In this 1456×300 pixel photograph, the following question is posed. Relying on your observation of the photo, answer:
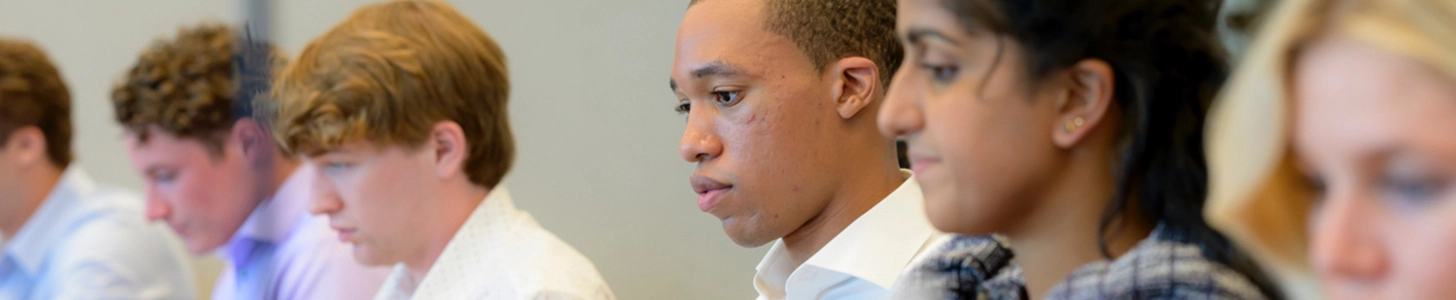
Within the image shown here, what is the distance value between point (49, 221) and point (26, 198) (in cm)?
5

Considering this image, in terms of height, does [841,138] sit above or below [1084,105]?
below

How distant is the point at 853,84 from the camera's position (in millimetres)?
1072

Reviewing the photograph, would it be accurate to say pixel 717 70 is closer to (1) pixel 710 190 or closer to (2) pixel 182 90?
(1) pixel 710 190

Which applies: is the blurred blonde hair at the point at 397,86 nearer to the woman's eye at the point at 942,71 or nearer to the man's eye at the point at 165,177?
the man's eye at the point at 165,177

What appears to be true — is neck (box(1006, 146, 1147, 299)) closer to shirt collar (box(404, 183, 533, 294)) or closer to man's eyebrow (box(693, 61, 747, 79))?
man's eyebrow (box(693, 61, 747, 79))

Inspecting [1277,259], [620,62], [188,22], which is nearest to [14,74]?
[188,22]

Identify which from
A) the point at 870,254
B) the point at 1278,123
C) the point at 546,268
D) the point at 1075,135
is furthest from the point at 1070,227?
the point at 546,268

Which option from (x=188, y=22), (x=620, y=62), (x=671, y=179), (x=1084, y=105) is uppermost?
(x=1084, y=105)

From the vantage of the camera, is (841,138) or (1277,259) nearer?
(1277,259)

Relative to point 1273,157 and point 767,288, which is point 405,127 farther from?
point 1273,157

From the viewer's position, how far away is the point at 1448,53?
420mm

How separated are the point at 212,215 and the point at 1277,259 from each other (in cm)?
124

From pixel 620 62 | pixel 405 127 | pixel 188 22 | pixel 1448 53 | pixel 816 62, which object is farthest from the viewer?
pixel 620 62

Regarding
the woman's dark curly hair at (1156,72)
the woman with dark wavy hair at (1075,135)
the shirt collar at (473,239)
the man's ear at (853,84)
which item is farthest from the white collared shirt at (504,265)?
the woman's dark curly hair at (1156,72)
